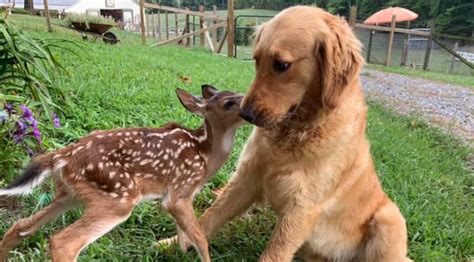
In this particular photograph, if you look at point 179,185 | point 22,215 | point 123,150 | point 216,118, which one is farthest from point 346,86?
point 22,215

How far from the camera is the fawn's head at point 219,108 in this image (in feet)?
10.4

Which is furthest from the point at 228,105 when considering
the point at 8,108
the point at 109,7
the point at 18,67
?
the point at 109,7

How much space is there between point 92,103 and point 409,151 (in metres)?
3.67

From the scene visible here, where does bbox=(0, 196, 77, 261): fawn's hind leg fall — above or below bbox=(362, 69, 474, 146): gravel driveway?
above

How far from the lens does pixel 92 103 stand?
5.15m

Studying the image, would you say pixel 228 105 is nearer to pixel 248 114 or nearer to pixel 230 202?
pixel 248 114

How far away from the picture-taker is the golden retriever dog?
2.63 metres

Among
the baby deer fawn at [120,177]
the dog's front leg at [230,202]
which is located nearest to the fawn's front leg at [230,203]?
the dog's front leg at [230,202]

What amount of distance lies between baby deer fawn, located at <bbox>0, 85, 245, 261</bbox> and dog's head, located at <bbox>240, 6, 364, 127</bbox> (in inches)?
20.7

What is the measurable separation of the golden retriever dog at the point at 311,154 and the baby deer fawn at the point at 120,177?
367 mm

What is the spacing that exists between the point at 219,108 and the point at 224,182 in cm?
105

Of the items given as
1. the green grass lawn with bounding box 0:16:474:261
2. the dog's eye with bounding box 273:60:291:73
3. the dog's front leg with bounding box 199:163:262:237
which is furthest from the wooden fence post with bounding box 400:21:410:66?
the dog's eye with bounding box 273:60:291:73

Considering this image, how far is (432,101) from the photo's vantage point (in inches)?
494

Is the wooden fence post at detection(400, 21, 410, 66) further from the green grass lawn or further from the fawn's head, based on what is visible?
the fawn's head
